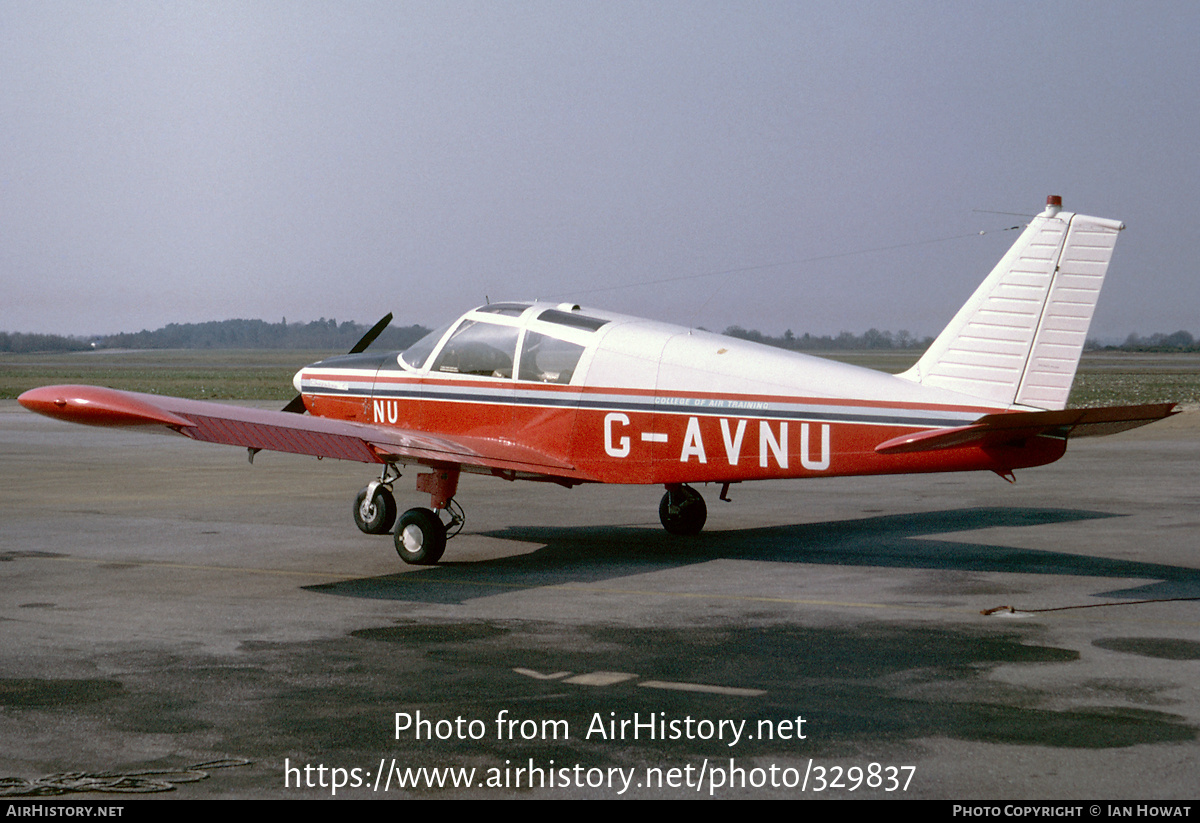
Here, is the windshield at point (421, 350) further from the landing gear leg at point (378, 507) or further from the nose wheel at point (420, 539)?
the nose wheel at point (420, 539)

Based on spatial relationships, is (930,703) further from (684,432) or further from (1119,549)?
(1119,549)

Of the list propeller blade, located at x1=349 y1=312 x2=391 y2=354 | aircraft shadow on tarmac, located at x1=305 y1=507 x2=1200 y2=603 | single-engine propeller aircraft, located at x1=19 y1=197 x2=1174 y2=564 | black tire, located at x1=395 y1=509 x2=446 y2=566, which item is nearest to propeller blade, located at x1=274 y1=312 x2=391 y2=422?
propeller blade, located at x1=349 y1=312 x2=391 y2=354

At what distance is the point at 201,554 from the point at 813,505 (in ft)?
30.0

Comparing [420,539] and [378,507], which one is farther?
[378,507]

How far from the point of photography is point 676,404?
12.6 metres

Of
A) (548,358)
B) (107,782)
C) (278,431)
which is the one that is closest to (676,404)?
(548,358)

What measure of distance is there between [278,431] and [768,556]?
5519mm

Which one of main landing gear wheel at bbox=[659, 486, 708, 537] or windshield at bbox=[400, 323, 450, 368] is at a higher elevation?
windshield at bbox=[400, 323, 450, 368]

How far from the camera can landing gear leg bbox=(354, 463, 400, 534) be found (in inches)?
585

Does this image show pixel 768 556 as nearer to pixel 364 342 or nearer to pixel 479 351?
pixel 479 351

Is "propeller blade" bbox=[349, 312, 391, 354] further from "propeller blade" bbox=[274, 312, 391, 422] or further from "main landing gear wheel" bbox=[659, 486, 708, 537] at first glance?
"main landing gear wheel" bbox=[659, 486, 708, 537]

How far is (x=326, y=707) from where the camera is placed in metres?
7.41

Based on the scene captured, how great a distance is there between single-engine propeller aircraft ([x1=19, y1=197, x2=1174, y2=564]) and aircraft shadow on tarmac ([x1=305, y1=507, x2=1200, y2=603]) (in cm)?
94
